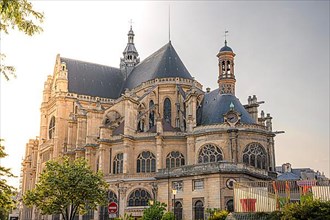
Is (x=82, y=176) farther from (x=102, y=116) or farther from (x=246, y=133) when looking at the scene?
(x=102, y=116)

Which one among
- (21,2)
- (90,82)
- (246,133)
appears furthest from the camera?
(90,82)

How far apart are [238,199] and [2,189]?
1171cm

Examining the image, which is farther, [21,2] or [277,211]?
[277,211]

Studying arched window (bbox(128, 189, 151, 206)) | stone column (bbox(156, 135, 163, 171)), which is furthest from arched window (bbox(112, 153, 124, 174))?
stone column (bbox(156, 135, 163, 171))

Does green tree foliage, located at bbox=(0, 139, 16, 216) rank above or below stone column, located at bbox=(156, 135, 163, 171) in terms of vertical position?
below

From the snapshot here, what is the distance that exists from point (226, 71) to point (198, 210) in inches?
726

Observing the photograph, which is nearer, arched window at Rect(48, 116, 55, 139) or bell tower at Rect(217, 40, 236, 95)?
bell tower at Rect(217, 40, 236, 95)

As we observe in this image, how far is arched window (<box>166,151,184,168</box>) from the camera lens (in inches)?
1847

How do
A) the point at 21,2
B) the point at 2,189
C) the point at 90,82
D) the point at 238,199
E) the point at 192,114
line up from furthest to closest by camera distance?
the point at 90,82 < the point at 192,114 < the point at 238,199 < the point at 2,189 < the point at 21,2

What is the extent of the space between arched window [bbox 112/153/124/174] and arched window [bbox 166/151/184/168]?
537 centimetres

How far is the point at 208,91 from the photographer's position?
54.4m

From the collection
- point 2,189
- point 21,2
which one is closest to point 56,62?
point 2,189

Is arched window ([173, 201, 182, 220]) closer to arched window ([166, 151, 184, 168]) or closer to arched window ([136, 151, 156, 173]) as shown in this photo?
arched window ([166, 151, 184, 168])

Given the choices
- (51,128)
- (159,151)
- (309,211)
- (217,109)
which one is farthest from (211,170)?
(51,128)
